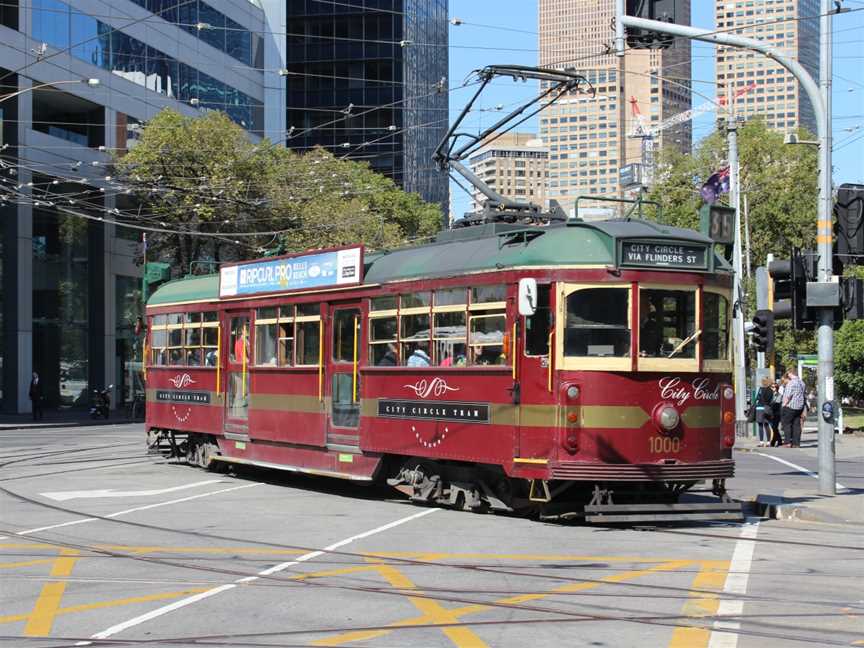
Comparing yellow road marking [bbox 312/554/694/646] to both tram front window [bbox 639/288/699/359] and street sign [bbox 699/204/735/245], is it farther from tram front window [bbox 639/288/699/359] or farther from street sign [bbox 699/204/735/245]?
street sign [bbox 699/204/735/245]

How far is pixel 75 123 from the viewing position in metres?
49.4

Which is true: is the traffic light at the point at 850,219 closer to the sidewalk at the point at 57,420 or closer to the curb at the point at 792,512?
the curb at the point at 792,512

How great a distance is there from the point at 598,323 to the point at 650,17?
402cm

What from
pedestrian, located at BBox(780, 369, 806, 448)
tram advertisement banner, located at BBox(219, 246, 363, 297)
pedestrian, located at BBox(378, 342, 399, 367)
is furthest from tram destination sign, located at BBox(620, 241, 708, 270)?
pedestrian, located at BBox(780, 369, 806, 448)

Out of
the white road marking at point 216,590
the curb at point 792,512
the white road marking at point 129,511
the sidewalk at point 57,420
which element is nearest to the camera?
the white road marking at point 216,590

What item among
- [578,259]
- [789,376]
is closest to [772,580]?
[578,259]

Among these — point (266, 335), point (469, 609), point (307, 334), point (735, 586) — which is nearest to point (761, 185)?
point (266, 335)

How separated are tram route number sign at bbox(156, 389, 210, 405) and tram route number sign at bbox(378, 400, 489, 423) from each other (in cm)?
576

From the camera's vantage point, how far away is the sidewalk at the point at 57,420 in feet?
130

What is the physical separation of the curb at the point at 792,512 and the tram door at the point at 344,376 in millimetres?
5304

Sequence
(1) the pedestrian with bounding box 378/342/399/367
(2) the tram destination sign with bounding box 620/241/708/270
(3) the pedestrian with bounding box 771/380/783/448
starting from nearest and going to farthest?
(2) the tram destination sign with bounding box 620/241/708/270 → (1) the pedestrian with bounding box 378/342/399/367 → (3) the pedestrian with bounding box 771/380/783/448

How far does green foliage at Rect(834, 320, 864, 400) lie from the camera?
4897 centimetres

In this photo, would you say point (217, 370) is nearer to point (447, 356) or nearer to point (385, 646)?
point (447, 356)

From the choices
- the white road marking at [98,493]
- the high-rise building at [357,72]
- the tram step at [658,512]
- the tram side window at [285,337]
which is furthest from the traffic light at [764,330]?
the high-rise building at [357,72]
